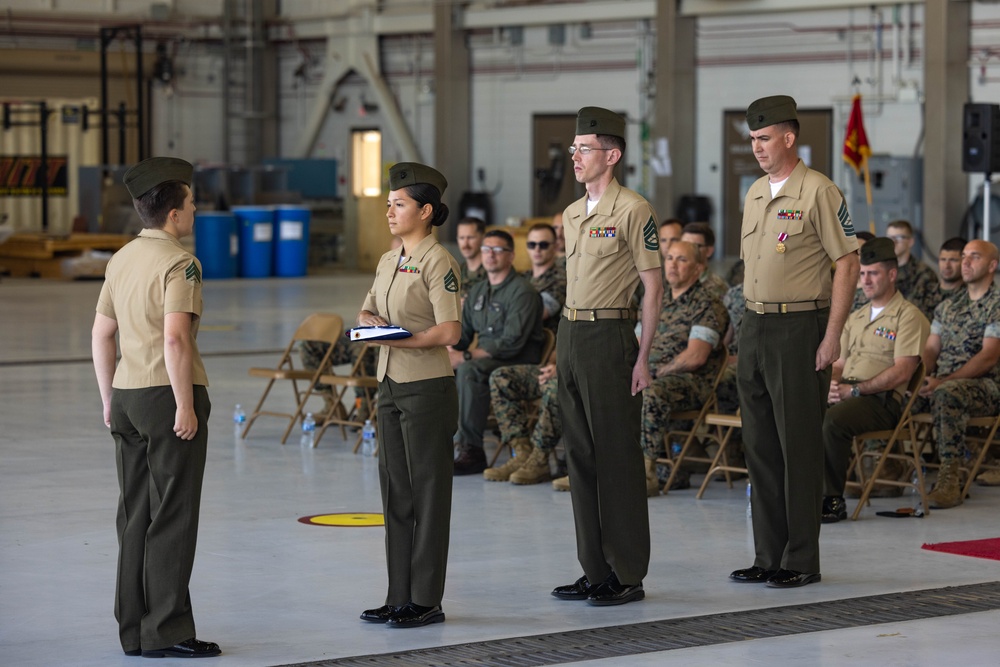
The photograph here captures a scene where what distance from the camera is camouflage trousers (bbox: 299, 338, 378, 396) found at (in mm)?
9625

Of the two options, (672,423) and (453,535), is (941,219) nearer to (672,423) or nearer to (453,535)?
(672,423)

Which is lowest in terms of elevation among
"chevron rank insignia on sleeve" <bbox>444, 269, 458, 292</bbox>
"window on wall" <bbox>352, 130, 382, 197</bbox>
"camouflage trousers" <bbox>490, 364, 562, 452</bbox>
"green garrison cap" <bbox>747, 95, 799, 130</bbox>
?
"camouflage trousers" <bbox>490, 364, 562, 452</bbox>

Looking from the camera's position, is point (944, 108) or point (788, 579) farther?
point (944, 108)

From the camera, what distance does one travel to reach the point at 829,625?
5188 mm

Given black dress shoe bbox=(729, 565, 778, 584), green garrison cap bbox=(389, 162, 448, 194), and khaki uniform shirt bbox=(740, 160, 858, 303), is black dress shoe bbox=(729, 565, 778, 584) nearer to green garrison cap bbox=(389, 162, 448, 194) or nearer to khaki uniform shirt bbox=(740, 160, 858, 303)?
→ khaki uniform shirt bbox=(740, 160, 858, 303)

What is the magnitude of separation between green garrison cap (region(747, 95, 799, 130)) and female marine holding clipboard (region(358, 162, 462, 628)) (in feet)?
4.13

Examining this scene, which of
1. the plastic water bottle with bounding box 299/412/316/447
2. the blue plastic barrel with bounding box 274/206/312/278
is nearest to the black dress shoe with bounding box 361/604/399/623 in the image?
the plastic water bottle with bounding box 299/412/316/447

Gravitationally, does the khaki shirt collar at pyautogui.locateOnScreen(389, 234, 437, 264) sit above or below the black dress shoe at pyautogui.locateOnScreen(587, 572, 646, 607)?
above

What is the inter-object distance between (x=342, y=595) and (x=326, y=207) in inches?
870

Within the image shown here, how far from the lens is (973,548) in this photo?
21.1 feet

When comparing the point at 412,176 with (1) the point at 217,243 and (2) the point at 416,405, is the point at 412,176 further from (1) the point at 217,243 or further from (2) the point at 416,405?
(1) the point at 217,243

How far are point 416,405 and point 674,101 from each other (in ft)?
62.9

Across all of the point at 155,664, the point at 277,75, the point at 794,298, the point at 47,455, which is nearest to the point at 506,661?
the point at 155,664

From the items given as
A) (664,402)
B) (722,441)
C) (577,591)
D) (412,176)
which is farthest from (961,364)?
(412,176)
